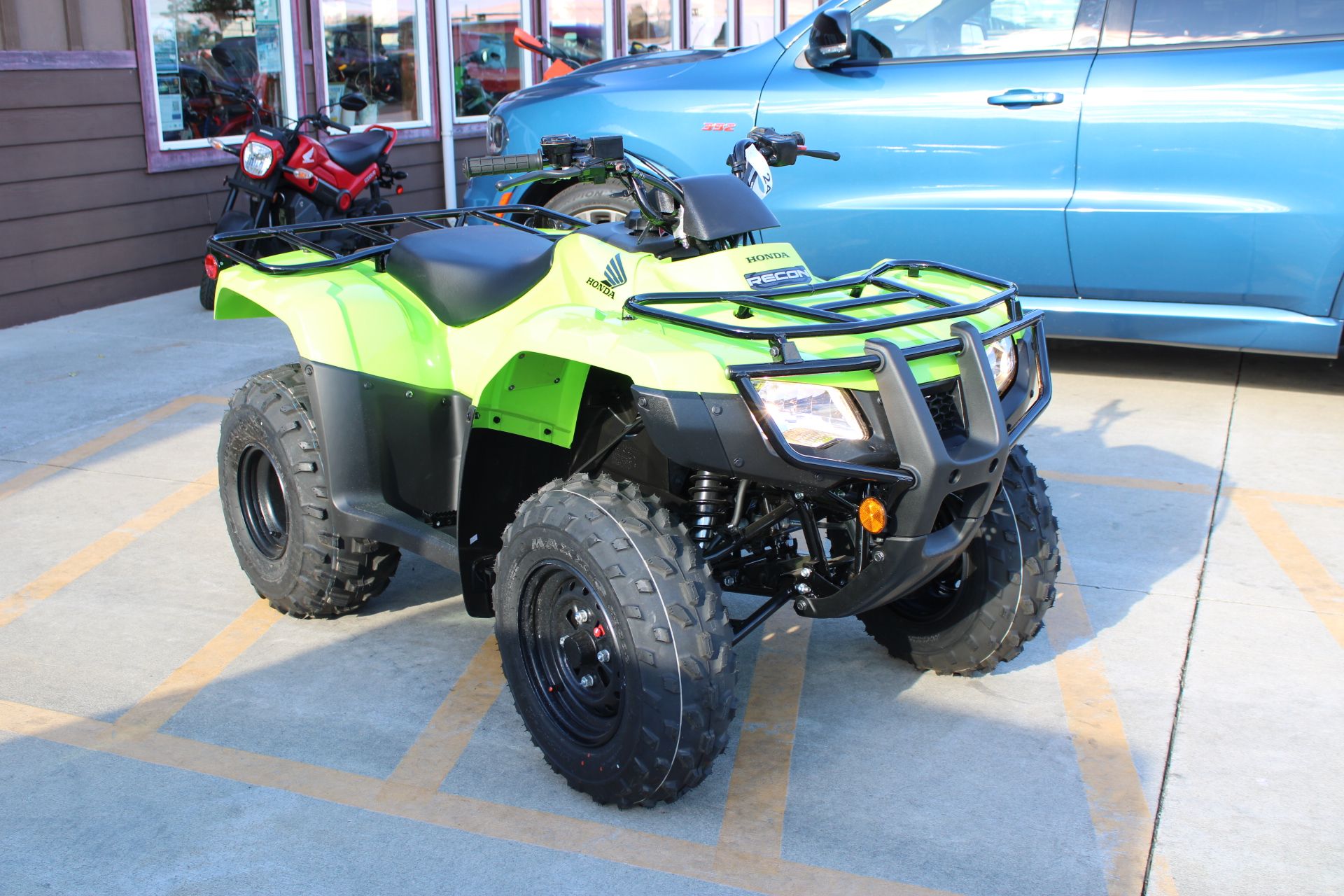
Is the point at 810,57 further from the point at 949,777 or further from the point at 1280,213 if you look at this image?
the point at 949,777

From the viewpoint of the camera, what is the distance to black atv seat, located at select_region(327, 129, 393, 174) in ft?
28.7

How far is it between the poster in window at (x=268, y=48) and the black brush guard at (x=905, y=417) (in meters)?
7.41

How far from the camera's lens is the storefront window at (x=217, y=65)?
851 centimetres

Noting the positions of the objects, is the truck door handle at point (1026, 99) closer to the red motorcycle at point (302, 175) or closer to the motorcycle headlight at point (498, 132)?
the motorcycle headlight at point (498, 132)

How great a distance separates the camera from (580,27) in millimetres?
13492

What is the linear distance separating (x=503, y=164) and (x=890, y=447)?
4.14 ft

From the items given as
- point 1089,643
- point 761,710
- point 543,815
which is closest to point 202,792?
point 543,815

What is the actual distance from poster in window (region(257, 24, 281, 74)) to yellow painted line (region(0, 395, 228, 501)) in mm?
4018

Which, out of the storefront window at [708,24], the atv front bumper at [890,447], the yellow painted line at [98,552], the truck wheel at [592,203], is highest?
the storefront window at [708,24]

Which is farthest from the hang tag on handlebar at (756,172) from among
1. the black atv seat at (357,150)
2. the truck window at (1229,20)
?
the black atv seat at (357,150)

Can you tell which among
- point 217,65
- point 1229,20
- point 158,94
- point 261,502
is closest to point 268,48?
point 217,65

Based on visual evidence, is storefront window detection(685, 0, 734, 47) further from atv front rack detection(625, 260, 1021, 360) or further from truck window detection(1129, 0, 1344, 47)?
atv front rack detection(625, 260, 1021, 360)

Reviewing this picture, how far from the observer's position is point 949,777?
312 cm

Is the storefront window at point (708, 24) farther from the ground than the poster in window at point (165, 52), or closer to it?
farther from the ground
